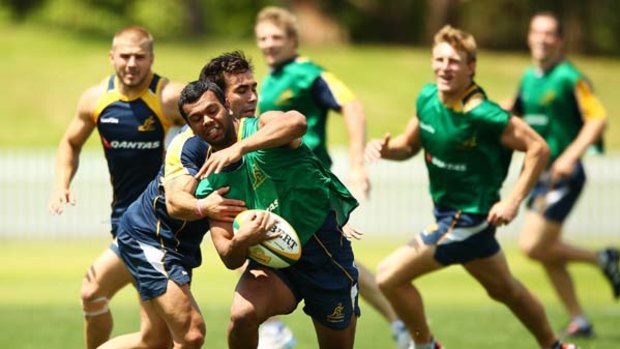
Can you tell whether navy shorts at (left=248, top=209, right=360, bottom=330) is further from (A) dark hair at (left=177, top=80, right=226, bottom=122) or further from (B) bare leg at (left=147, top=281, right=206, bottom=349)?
(A) dark hair at (left=177, top=80, right=226, bottom=122)

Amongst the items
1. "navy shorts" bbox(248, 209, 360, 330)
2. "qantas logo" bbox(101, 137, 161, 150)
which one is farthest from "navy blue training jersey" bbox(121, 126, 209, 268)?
"qantas logo" bbox(101, 137, 161, 150)

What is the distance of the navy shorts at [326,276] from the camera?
738 centimetres

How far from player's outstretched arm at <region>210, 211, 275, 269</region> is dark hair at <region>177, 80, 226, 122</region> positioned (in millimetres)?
656

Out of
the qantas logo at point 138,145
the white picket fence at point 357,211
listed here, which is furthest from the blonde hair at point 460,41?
the white picket fence at point 357,211

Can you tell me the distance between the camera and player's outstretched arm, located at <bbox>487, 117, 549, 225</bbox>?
8844 mm

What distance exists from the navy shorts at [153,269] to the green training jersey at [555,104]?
5264 mm

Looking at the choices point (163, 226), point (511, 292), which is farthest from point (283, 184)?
point (511, 292)

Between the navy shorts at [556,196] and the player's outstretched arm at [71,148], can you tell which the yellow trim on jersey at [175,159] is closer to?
the player's outstretched arm at [71,148]

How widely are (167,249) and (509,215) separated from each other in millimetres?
2424

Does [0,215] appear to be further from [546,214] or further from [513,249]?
[546,214]

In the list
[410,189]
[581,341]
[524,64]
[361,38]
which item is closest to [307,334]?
[581,341]

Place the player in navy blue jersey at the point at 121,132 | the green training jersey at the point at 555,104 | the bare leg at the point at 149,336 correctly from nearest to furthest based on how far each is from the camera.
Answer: the bare leg at the point at 149,336 < the player in navy blue jersey at the point at 121,132 < the green training jersey at the point at 555,104

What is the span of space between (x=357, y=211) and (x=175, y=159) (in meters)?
14.2

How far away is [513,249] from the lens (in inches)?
786
